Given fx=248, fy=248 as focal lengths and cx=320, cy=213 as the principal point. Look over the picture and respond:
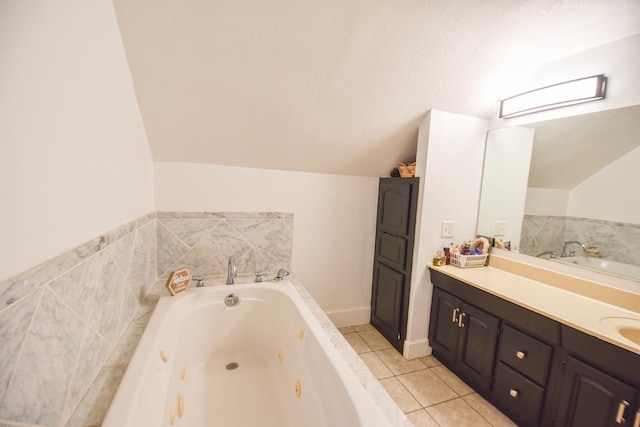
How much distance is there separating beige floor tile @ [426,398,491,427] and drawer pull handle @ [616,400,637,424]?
2.16 feet

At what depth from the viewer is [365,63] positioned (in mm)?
1530

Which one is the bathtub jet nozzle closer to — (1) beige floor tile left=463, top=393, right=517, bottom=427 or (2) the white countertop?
(2) the white countertop

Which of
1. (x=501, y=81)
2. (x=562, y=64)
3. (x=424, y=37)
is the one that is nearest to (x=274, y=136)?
(x=424, y=37)

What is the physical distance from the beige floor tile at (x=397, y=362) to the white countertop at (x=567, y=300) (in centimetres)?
81

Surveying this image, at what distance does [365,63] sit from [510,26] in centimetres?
84

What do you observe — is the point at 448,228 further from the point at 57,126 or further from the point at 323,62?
the point at 57,126

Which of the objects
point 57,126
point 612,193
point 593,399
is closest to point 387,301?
point 593,399

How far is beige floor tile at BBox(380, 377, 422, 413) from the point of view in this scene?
1625mm

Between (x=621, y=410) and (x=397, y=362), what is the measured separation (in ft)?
4.08

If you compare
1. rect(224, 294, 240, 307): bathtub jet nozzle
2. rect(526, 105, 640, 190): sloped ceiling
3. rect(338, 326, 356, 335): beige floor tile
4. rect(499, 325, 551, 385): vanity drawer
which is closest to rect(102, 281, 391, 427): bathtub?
rect(224, 294, 240, 307): bathtub jet nozzle

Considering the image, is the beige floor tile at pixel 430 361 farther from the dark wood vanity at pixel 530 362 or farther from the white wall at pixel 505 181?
the white wall at pixel 505 181

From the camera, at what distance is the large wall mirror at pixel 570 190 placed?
1.46 meters

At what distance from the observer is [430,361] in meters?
2.08

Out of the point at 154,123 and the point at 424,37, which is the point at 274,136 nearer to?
the point at 154,123
